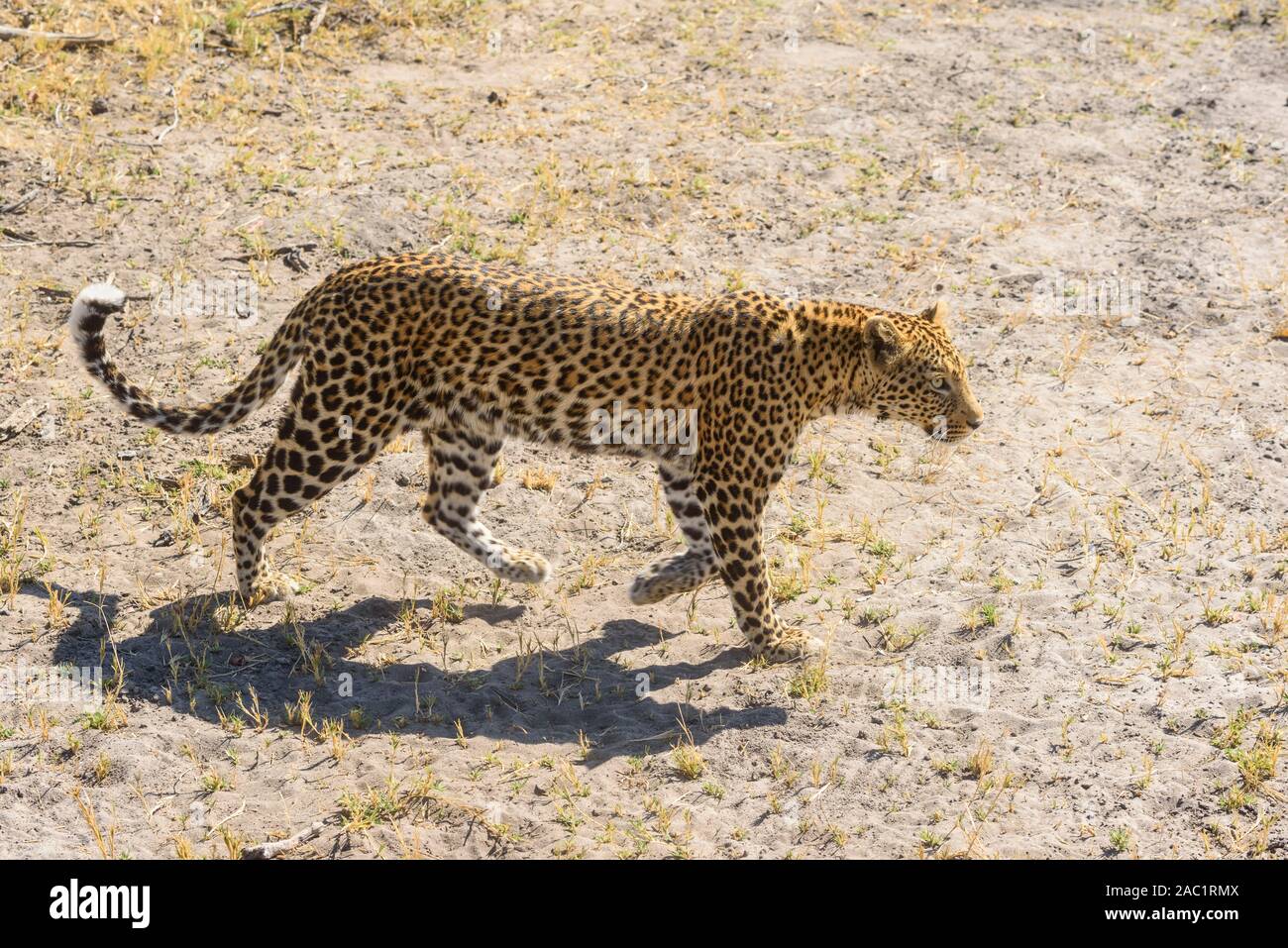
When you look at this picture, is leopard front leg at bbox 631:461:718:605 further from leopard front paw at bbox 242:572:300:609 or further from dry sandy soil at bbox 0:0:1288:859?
leopard front paw at bbox 242:572:300:609

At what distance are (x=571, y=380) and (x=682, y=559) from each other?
4.46ft

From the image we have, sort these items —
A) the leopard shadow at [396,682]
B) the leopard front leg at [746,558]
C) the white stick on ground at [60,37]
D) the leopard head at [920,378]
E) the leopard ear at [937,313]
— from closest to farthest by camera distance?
the leopard shadow at [396,682]
the leopard front leg at [746,558]
the leopard head at [920,378]
the leopard ear at [937,313]
the white stick on ground at [60,37]

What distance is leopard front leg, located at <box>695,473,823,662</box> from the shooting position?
8977 millimetres

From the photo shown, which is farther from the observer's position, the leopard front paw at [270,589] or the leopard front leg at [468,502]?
the leopard front leg at [468,502]

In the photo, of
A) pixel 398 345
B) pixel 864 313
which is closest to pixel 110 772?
pixel 398 345

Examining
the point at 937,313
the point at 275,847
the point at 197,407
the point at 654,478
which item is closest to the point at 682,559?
the point at 654,478

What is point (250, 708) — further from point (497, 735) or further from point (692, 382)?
point (692, 382)

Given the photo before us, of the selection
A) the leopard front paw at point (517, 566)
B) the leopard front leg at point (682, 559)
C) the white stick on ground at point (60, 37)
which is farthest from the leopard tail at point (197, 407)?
the white stick on ground at point (60, 37)

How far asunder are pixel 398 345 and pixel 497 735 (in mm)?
2294

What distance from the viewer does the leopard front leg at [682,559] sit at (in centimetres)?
947

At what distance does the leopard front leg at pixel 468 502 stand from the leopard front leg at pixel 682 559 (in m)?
0.74

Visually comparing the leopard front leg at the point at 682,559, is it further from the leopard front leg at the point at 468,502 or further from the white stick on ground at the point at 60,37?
the white stick on ground at the point at 60,37

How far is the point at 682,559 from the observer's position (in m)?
9.55

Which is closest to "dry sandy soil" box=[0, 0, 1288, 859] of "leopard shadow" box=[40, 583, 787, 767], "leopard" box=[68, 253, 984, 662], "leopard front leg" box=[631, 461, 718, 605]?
"leopard shadow" box=[40, 583, 787, 767]
